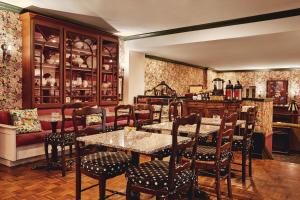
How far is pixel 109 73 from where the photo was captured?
241 inches

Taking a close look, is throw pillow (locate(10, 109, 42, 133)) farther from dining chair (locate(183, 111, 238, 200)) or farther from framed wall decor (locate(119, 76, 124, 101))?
framed wall decor (locate(119, 76, 124, 101))

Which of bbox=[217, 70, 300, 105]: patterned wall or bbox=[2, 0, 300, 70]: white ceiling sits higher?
bbox=[2, 0, 300, 70]: white ceiling

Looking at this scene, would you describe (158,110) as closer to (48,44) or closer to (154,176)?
(48,44)

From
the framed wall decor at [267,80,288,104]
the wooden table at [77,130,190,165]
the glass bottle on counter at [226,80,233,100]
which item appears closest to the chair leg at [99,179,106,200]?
the wooden table at [77,130,190,165]

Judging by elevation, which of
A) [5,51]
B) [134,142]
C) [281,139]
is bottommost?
[281,139]

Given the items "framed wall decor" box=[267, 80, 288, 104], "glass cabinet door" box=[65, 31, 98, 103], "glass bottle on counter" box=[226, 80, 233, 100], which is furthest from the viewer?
"framed wall decor" box=[267, 80, 288, 104]

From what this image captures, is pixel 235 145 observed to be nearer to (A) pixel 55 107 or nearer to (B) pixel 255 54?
(A) pixel 55 107

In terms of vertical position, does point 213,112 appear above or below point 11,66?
below

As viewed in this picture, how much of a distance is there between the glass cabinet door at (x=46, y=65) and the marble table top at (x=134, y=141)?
282 cm

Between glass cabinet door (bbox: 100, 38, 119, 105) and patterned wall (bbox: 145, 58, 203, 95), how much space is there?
7.17ft

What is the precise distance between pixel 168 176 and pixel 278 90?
38.6 ft

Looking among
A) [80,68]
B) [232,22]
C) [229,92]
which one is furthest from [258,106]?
[80,68]

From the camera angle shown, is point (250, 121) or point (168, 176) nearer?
point (168, 176)

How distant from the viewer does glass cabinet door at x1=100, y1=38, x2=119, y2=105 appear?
19.4 ft
